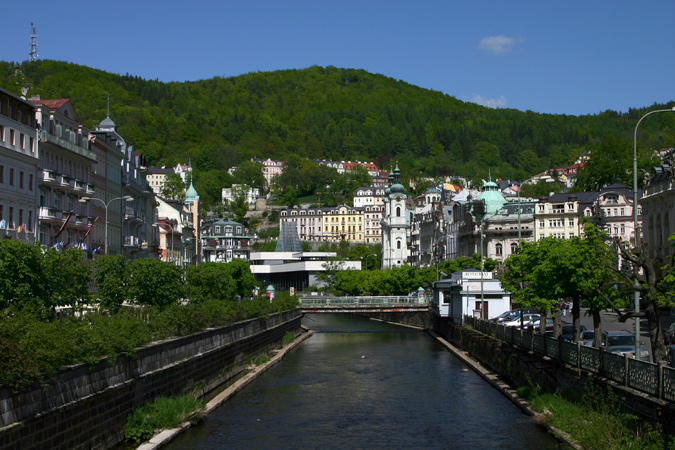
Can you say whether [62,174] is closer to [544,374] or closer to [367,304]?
[544,374]

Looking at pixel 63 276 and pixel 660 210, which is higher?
pixel 660 210

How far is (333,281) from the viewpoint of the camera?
16938cm

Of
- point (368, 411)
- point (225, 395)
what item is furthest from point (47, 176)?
point (368, 411)

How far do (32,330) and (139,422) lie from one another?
27.6 ft

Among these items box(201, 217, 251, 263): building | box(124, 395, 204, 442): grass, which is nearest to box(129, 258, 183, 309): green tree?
box(124, 395, 204, 442): grass

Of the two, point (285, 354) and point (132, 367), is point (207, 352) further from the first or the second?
point (285, 354)

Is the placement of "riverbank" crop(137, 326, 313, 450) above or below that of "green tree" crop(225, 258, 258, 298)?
below

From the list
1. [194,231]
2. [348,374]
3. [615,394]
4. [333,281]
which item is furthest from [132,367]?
[333,281]

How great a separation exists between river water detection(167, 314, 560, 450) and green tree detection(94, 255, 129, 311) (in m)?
7.84

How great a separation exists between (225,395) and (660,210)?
4986 centimetres

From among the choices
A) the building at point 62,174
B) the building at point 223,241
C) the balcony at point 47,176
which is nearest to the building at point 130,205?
the building at point 62,174

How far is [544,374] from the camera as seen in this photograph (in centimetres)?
3747

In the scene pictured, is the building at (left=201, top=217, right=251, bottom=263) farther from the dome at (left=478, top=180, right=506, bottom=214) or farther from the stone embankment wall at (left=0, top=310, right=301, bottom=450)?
the stone embankment wall at (left=0, top=310, right=301, bottom=450)

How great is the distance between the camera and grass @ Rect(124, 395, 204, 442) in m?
29.5
